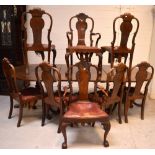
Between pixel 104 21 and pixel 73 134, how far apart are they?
2453 mm

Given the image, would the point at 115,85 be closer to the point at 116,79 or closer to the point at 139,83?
the point at 116,79

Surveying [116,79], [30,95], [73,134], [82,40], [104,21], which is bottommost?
[73,134]

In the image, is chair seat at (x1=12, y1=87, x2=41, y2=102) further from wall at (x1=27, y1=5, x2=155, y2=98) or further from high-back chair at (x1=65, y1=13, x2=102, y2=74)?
wall at (x1=27, y1=5, x2=155, y2=98)

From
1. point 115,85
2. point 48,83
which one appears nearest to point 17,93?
point 48,83

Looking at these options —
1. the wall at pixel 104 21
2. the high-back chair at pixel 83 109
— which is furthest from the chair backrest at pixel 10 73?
the wall at pixel 104 21

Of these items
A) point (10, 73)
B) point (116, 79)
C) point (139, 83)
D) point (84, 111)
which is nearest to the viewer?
point (84, 111)

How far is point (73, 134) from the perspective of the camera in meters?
3.34

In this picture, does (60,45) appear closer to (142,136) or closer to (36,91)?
(36,91)

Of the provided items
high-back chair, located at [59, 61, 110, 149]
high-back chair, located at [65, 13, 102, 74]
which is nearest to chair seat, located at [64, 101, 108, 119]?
high-back chair, located at [59, 61, 110, 149]

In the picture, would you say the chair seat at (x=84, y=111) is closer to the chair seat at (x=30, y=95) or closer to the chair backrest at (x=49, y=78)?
the chair backrest at (x=49, y=78)

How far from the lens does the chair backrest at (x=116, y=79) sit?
124 inches

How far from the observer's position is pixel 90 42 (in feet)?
15.6

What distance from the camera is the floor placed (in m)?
3.08
